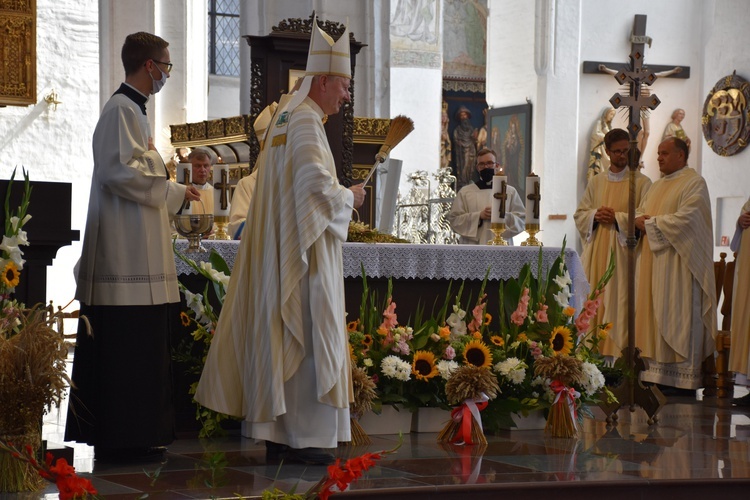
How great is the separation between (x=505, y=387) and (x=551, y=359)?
13.3 inches

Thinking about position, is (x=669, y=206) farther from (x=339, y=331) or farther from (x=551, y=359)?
(x=339, y=331)

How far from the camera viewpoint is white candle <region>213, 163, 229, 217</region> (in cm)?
667

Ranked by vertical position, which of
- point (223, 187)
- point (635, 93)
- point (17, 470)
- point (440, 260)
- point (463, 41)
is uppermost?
point (463, 41)

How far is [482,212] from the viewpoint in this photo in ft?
28.8

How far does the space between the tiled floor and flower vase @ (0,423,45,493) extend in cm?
7

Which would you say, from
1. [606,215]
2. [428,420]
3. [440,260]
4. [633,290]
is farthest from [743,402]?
[428,420]

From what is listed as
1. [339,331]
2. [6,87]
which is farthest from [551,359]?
[6,87]

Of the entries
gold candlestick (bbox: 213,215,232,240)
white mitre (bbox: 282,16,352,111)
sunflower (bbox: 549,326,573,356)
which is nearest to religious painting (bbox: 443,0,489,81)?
gold candlestick (bbox: 213,215,232,240)

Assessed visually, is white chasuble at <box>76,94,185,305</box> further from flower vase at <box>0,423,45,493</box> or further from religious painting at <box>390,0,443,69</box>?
religious painting at <box>390,0,443,69</box>

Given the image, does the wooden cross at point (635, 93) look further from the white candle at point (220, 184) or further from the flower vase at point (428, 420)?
the white candle at point (220, 184)

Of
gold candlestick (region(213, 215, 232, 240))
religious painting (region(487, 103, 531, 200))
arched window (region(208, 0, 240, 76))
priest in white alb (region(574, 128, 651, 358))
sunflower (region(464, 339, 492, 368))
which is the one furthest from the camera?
arched window (region(208, 0, 240, 76))

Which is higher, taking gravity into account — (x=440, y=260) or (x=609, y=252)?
(x=440, y=260)

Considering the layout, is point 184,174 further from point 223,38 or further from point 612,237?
point 223,38

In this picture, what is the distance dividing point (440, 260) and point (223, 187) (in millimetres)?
1384
